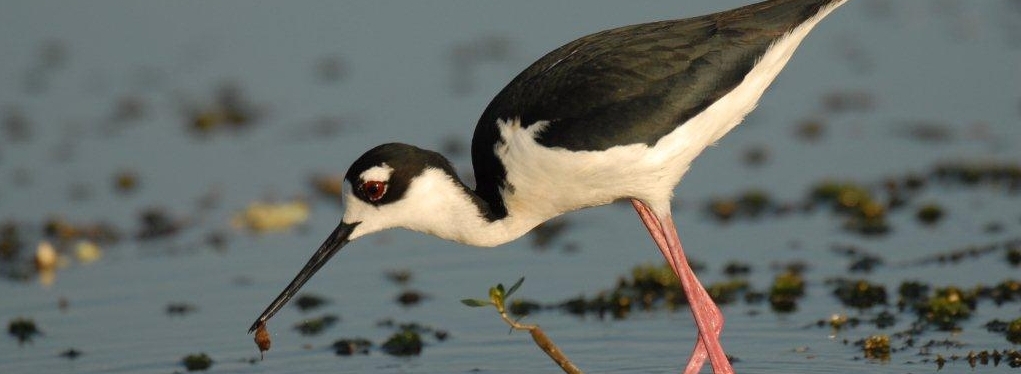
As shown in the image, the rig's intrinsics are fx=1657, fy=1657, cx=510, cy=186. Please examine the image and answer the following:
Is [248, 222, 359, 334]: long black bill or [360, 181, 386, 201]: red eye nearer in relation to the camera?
[360, 181, 386, 201]: red eye

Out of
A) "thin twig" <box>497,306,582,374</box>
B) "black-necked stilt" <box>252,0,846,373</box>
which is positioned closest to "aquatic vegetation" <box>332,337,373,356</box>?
"black-necked stilt" <box>252,0,846,373</box>

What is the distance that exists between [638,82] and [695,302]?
916 mm

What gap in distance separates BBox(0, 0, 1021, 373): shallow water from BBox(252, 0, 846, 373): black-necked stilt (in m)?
0.75

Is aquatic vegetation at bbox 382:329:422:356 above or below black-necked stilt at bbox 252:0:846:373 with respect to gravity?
below

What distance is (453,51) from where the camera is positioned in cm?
1037

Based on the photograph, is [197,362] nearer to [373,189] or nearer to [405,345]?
[405,345]

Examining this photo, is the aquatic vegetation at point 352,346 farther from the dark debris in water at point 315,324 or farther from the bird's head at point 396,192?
the bird's head at point 396,192

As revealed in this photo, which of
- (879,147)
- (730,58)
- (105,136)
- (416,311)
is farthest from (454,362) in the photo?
(105,136)

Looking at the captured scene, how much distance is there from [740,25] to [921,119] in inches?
143

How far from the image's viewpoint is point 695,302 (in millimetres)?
5871

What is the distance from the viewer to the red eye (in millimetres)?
5570

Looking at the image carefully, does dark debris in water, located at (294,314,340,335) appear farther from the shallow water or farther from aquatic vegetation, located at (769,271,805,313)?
aquatic vegetation, located at (769,271,805,313)

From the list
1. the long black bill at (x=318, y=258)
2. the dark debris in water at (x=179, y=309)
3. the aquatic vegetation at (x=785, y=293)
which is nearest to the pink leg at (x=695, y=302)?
the aquatic vegetation at (x=785, y=293)

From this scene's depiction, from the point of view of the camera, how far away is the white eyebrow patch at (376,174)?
555 centimetres
